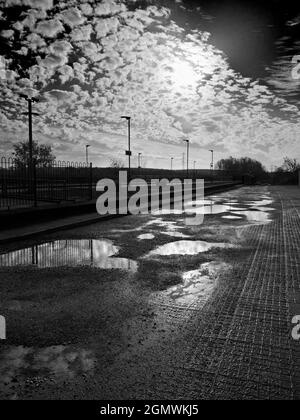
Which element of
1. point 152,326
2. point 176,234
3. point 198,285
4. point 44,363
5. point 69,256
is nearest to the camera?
point 44,363

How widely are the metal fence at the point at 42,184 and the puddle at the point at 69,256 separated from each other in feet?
15.0

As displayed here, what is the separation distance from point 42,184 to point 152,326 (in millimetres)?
12687

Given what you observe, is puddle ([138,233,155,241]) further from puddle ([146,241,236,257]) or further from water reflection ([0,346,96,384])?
water reflection ([0,346,96,384])

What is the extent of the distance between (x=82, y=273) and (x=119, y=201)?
14416mm

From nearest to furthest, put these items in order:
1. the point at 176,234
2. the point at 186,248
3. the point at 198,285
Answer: the point at 198,285 → the point at 186,248 → the point at 176,234

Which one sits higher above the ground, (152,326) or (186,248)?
(186,248)

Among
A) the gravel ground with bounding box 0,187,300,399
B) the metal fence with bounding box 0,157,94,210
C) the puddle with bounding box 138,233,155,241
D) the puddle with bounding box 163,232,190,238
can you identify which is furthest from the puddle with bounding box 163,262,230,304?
the metal fence with bounding box 0,157,94,210

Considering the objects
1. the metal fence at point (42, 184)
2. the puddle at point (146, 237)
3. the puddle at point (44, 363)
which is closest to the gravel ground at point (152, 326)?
the puddle at point (44, 363)

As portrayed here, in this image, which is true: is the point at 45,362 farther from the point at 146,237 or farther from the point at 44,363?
the point at 146,237

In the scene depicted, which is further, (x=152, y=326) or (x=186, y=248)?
(x=186, y=248)

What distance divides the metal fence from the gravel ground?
6.43 metres

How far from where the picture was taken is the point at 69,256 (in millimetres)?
7859

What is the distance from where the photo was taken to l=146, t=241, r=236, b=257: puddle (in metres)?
8.33

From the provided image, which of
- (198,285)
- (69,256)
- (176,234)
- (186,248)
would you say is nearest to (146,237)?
(176,234)
